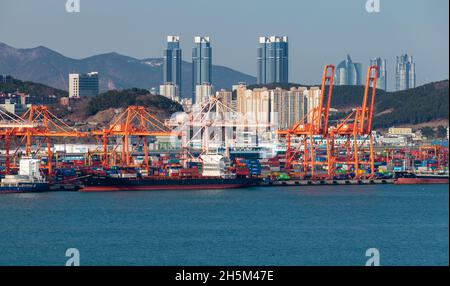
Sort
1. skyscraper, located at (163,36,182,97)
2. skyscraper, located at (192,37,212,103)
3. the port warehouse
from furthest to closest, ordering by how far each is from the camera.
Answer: skyscraper, located at (163,36,182,97) → skyscraper, located at (192,37,212,103) → the port warehouse

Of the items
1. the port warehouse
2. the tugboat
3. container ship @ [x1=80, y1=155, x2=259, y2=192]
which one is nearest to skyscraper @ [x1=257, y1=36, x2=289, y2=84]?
the port warehouse

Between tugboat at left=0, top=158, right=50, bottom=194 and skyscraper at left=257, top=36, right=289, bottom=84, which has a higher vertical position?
skyscraper at left=257, top=36, right=289, bottom=84

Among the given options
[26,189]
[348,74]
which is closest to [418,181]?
[26,189]

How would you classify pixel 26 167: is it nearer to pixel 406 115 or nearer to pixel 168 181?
pixel 168 181

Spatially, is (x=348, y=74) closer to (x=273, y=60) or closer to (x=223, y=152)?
(x=273, y=60)

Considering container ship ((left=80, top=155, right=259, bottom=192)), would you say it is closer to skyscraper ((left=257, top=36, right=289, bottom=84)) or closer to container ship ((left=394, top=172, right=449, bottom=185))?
container ship ((left=394, top=172, right=449, bottom=185))

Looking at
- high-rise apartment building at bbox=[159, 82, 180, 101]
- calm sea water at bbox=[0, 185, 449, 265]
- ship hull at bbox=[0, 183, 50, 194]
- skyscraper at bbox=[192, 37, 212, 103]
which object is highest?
skyscraper at bbox=[192, 37, 212, 103]
